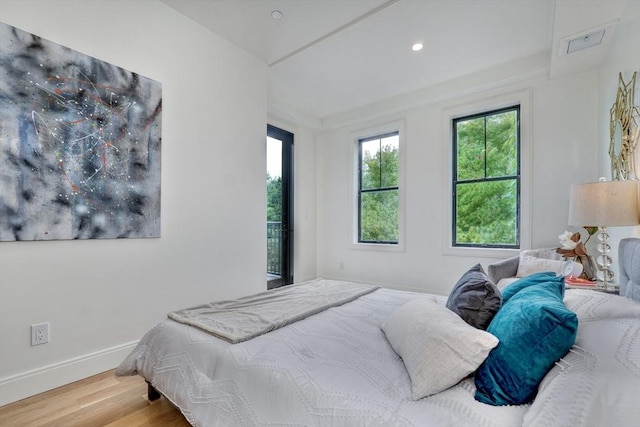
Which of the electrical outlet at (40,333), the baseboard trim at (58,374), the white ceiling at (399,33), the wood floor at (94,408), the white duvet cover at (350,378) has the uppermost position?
the white ceiling at (399,33)

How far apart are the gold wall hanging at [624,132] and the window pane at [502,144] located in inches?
40.5

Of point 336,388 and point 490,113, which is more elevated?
point 490,113

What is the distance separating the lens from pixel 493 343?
923mm

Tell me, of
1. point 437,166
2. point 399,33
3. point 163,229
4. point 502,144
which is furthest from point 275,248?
point 502,144

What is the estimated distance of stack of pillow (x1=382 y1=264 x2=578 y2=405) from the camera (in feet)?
2.72

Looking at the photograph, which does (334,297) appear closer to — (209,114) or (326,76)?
(209,114)

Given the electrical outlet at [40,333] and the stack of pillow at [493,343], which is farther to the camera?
the electrical outlet at [40,333]

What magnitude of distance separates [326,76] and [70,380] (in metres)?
3.69

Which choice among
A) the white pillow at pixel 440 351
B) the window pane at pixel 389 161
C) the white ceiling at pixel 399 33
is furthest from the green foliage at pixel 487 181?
the white pillow at pixel 440 351

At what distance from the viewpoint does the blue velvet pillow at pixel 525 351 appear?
814 millimetres

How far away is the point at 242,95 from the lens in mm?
3121

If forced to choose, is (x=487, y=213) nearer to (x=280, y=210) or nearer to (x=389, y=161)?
(x=389, y=161)

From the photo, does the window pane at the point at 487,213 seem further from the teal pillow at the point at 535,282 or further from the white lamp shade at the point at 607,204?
the teal pillow at the point at 535,282

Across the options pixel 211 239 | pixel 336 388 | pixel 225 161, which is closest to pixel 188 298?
pixel 211 239
